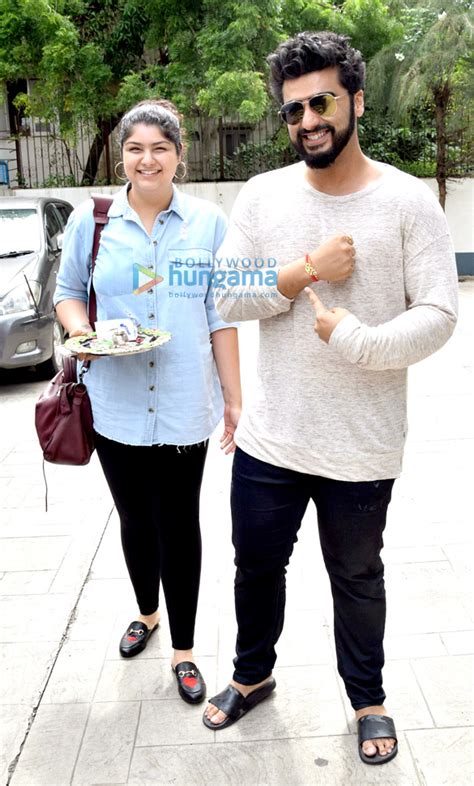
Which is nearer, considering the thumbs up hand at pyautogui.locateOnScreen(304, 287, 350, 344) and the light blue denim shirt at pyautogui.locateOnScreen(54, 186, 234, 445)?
the thumbs up hand at pyautogui.locateOnScreen(304, 287, 350, 344)

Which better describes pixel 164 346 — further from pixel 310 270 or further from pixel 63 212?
pixel 63 212

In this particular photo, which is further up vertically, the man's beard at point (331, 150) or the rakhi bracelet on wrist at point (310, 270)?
the man's beard at point (331, 150)

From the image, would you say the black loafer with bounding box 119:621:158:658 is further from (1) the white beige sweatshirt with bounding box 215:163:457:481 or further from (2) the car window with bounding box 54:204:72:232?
(2) the car window with bounding box 54:204:72:232

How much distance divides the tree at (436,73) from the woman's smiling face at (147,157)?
1143cm

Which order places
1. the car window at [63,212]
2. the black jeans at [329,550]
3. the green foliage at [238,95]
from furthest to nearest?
the green foliage at [238,95]
the car window at [63,212]
the black jeans at [329,550]

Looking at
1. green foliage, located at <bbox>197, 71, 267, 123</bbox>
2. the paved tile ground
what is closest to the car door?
the paved tile ground

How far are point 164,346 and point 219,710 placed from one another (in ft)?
4.01

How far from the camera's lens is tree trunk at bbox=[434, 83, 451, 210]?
13.8 m

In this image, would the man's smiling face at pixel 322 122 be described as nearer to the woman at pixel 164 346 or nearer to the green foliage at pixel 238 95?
the woman at pixel 164 346

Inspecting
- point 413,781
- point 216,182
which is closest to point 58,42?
point 216,182

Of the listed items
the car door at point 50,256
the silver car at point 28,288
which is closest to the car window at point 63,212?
the car door at point 50,256

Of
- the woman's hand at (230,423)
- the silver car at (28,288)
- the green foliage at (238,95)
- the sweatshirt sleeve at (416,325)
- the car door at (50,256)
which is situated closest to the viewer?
the sweatshirt sleeve at (416,325)

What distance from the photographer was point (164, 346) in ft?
9.57

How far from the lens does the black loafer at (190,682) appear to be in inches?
118
